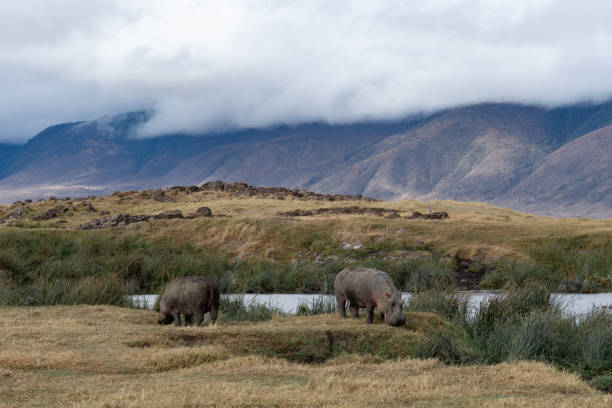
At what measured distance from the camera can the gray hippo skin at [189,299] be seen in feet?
39.7

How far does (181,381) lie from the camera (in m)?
7.93

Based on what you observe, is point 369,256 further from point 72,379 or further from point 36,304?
point 72,379

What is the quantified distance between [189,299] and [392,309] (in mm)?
3297

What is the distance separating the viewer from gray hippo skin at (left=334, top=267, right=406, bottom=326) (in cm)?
1126

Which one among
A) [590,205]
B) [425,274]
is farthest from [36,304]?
[590,205]

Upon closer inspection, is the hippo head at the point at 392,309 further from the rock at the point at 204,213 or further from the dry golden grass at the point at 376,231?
the rock at the point at 204,213

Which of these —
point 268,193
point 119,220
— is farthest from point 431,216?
point 268,193

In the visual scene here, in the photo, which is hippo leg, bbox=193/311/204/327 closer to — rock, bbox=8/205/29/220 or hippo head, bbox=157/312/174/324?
hippo head, bbox=157/312/174/324

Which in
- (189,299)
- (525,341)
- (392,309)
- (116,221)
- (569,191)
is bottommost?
(525,341)

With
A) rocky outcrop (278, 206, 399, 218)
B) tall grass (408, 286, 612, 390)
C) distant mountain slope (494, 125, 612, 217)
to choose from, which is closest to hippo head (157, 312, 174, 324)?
tall grass (408, 286, 612, 390)

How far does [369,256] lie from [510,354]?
2013cm

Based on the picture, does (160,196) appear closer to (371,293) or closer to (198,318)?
(198,318)

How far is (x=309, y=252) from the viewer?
3161 centimetres

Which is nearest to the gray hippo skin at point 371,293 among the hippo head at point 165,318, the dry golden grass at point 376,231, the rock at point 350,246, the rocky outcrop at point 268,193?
the hippo head at point 165,318
